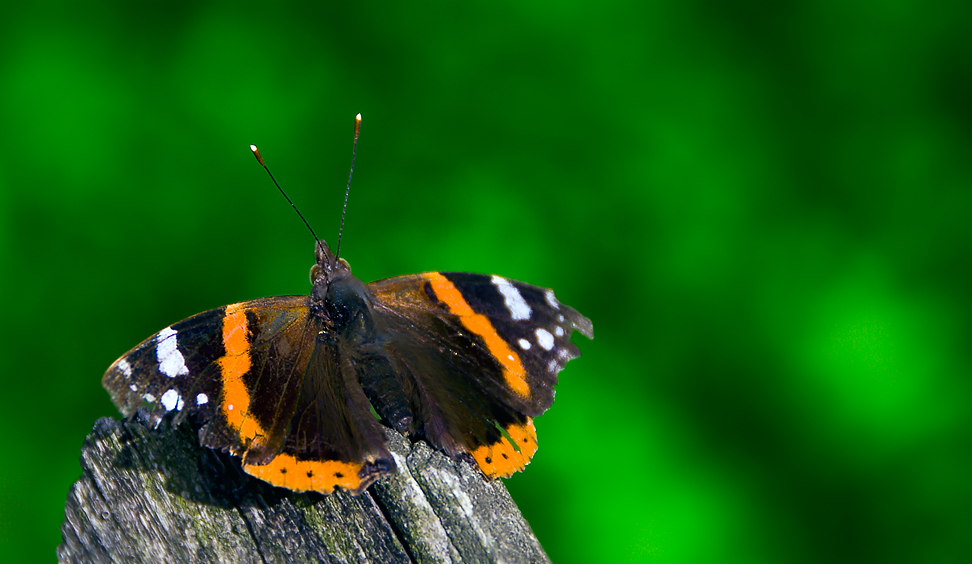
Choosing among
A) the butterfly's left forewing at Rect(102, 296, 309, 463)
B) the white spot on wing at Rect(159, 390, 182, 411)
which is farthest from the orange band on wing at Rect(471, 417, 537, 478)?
the white spot on wing at Rect(159, 390, 182, 411)

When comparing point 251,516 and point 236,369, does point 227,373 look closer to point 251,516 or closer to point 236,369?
point 236,369

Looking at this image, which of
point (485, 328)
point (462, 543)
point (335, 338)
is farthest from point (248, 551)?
point (485, 328)

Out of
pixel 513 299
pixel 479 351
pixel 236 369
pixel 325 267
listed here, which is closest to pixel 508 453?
pixel 479 351

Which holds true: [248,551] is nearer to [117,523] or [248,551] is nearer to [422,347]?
[117,523]

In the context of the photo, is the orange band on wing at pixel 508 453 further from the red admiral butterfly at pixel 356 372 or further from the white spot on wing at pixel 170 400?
the white spot on wing at pixel 170 400

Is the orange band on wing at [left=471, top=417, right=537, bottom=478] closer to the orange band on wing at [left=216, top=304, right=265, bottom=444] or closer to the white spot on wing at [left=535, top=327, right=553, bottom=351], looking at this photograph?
the white spot on wing at [left=535, top=327, right=553, bottom=351]

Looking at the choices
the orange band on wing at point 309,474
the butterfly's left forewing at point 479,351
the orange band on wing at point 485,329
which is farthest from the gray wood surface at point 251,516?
the orange band on wing at point 485,329
